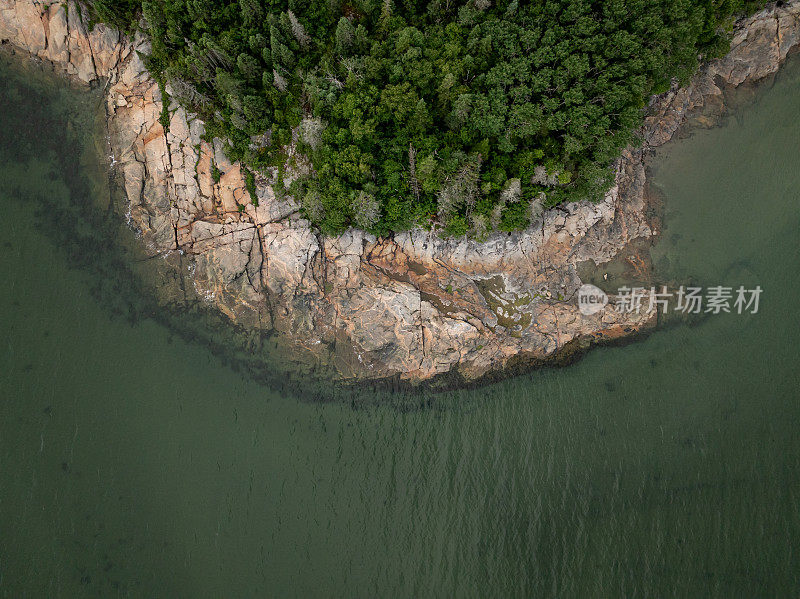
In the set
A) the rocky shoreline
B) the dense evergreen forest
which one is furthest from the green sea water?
the dense evergreen forest

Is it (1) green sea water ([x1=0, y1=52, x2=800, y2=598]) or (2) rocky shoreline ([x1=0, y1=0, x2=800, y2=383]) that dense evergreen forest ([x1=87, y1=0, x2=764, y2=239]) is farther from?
(1) green sea water ([x1=0, y1=52, x2=800, y2=598])

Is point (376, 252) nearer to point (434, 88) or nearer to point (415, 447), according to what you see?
point (434, 88)

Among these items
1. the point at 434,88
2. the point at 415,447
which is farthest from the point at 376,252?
the point at 415,447

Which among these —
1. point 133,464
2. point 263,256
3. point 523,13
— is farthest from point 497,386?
point 133,464

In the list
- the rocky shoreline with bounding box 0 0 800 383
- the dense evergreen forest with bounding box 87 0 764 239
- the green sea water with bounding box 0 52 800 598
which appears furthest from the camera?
the rocky shoreline with bounding box 0 0 800 383

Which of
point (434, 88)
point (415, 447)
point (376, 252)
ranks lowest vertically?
point (415, 447)

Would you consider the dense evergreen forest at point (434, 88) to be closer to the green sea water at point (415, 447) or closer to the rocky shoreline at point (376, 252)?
the rocky shoreline at point (376, 252)
